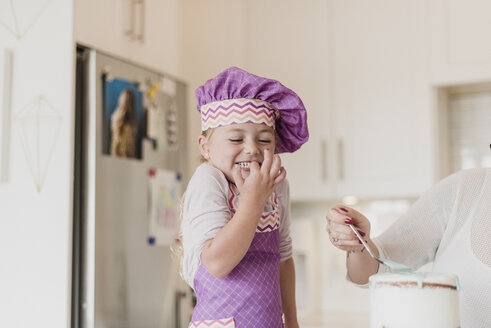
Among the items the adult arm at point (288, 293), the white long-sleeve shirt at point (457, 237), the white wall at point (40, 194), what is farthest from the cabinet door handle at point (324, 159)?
the adult arm at point (288, 293)

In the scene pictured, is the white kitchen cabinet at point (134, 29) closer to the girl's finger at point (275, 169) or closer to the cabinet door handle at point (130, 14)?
the cabinet door handle at point (130, 14)

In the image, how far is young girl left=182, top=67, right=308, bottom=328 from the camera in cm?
86


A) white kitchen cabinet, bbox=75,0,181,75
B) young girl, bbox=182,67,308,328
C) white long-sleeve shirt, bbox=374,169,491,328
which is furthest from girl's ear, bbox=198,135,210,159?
white kitchen cabinet, bbox=75,0,181,75

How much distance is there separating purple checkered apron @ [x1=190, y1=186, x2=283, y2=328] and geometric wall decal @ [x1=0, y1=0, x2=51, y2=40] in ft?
4.67

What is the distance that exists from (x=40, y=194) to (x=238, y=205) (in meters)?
1.24

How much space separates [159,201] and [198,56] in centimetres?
88

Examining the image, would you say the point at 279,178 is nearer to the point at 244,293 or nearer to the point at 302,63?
the point at 244,293

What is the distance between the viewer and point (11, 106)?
2.06m

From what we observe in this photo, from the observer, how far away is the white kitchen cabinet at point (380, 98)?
2461 millimetres

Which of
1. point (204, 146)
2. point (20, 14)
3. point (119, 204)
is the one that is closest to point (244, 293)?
point (204, 146)

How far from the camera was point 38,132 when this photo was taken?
79.3 inches

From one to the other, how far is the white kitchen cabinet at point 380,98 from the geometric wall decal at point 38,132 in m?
1.23

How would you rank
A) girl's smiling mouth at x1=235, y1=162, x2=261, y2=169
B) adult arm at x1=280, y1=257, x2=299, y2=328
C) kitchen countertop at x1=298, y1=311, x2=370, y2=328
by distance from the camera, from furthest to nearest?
1. kitchen countertop at x1=298, y1=311, x2=370, y2=328
2. adult arm at x1=280, y1=257, x2=299, y2=328
3. girl's smiling mouth at x1=235, y1=162, x2=261, y2=169

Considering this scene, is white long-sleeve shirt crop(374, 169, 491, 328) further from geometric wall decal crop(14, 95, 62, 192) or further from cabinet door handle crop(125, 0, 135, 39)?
cabinet door handle crop(125, 0, 135, 39)
